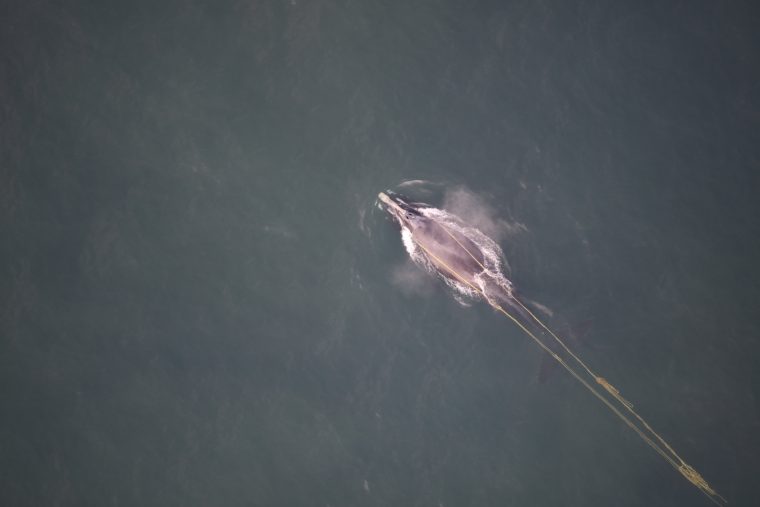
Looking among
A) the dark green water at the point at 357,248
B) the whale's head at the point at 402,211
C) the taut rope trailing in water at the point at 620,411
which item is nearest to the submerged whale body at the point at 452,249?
the whale's head at the point at 402,211

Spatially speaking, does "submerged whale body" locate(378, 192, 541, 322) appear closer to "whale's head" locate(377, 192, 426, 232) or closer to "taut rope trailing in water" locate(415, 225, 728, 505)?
"whale's head" locate(377, 192, 426, 232)

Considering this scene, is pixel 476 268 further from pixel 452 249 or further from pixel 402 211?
pixel 402 211

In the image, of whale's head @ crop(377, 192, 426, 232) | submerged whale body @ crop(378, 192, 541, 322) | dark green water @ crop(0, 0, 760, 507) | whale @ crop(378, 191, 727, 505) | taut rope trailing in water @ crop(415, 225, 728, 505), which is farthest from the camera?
whale's head @ crop(377, 192, 426, 232)

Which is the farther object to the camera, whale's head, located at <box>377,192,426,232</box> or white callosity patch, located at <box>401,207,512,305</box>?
whale's head, located at <box>377,192,426,232</box>

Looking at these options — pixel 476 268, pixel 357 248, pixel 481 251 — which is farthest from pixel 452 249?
pixel 357 248

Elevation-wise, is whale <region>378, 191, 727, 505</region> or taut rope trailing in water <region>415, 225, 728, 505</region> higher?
whale <region>378, 191, 727, 505</region>

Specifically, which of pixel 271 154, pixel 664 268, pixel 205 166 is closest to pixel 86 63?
pixel 205 166

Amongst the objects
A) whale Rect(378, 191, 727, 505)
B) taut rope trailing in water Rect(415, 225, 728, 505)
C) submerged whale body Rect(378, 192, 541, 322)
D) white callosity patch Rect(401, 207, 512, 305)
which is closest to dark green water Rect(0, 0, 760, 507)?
taut rope trailing in water Rect(415, 225, 728, 505)
